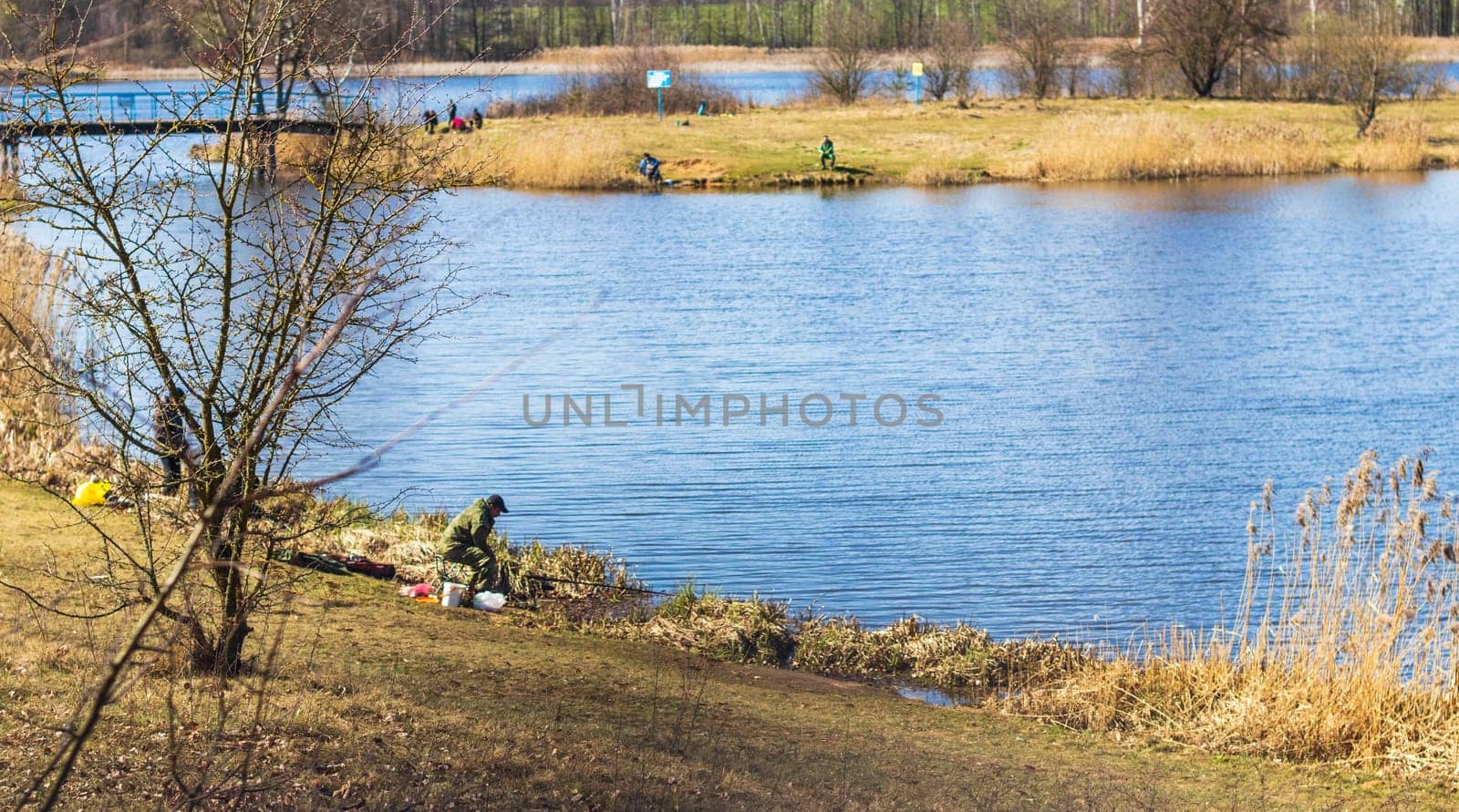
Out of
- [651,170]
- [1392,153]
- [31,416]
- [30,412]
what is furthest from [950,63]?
[31,416]

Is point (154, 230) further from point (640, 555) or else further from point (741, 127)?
point (741, 127)

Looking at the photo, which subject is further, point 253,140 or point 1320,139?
point 1320,139

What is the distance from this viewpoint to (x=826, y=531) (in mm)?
14242

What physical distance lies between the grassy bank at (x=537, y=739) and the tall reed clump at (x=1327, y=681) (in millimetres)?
342

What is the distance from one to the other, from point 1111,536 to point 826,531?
258cm

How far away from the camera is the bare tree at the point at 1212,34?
2352 inches

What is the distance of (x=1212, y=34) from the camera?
59562 mm

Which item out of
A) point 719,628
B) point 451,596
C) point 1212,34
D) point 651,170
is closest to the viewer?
point 719,628

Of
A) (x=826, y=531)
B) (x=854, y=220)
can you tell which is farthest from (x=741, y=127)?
(x=826, y=531)

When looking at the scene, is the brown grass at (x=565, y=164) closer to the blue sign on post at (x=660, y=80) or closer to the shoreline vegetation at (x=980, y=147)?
the shoreline vegetation at (x=980, y=147)

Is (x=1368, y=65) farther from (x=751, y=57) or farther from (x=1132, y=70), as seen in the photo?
(x=751, y=57)

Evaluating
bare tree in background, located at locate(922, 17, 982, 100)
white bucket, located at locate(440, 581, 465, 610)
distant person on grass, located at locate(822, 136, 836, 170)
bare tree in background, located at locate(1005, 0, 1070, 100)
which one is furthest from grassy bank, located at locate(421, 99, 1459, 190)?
white bucket, located at locate(440, 581, 465, 610)

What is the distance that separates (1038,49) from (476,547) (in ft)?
172

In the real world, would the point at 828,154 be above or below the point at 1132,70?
below
